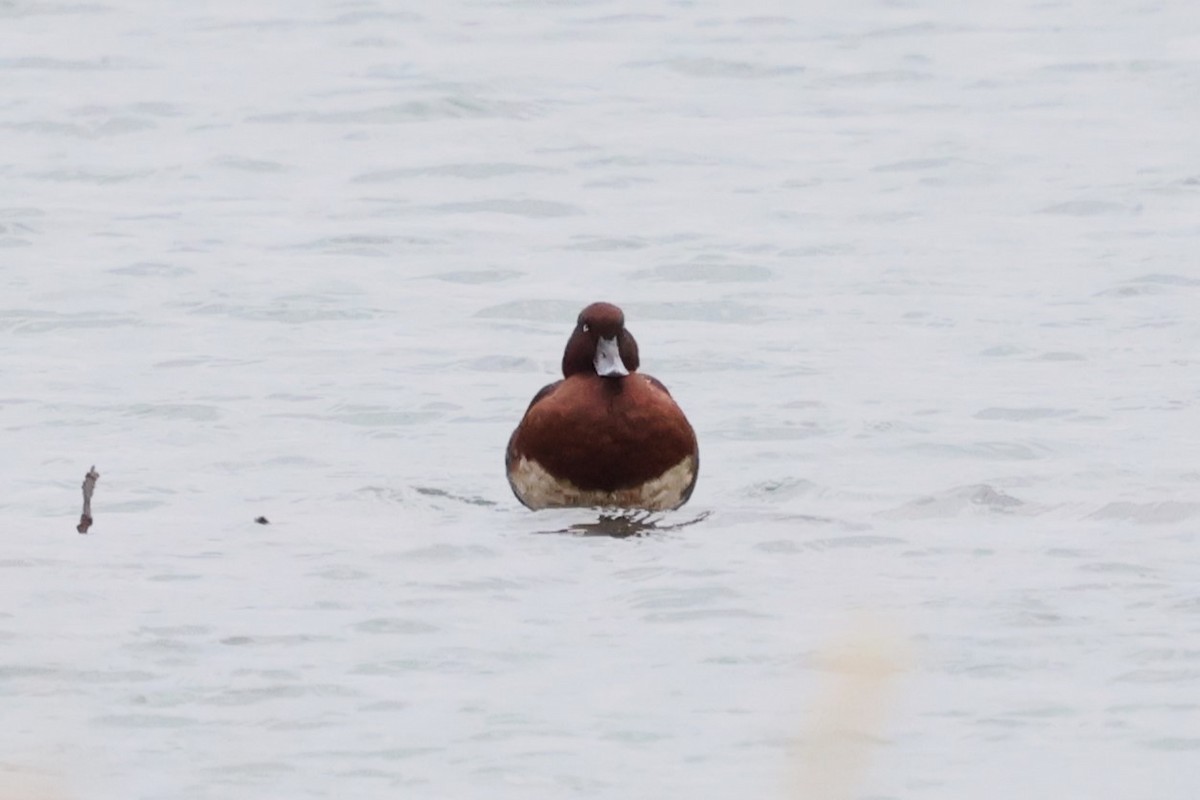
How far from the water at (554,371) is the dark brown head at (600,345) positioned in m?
0.62

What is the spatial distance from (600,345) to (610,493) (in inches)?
22.1

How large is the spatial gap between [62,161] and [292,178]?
5.76ft

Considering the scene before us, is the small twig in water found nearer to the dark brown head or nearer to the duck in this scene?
the duck

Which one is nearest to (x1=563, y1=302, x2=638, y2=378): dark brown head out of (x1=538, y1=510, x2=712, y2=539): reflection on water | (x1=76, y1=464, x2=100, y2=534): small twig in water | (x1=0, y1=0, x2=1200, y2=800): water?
(x1=538, y1=510, x2=712, y2=539): reflection on water

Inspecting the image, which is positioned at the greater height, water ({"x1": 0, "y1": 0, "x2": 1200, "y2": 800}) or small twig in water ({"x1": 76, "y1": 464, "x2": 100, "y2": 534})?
small twig in water ({"x1": 76, "y1": 464, "x2": 100, "y2": 534})

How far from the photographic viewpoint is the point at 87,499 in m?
8.45

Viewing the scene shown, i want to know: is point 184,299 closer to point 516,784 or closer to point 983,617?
point 983,617

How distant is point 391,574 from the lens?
898 centimetres

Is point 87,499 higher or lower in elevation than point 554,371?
higher

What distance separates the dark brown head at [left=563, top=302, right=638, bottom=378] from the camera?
32.6ft

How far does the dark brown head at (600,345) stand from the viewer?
992cm

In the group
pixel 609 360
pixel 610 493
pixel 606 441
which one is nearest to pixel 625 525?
pixel 610 493

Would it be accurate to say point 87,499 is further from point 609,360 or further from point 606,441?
point 609,360

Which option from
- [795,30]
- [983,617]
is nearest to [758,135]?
[795,30]
